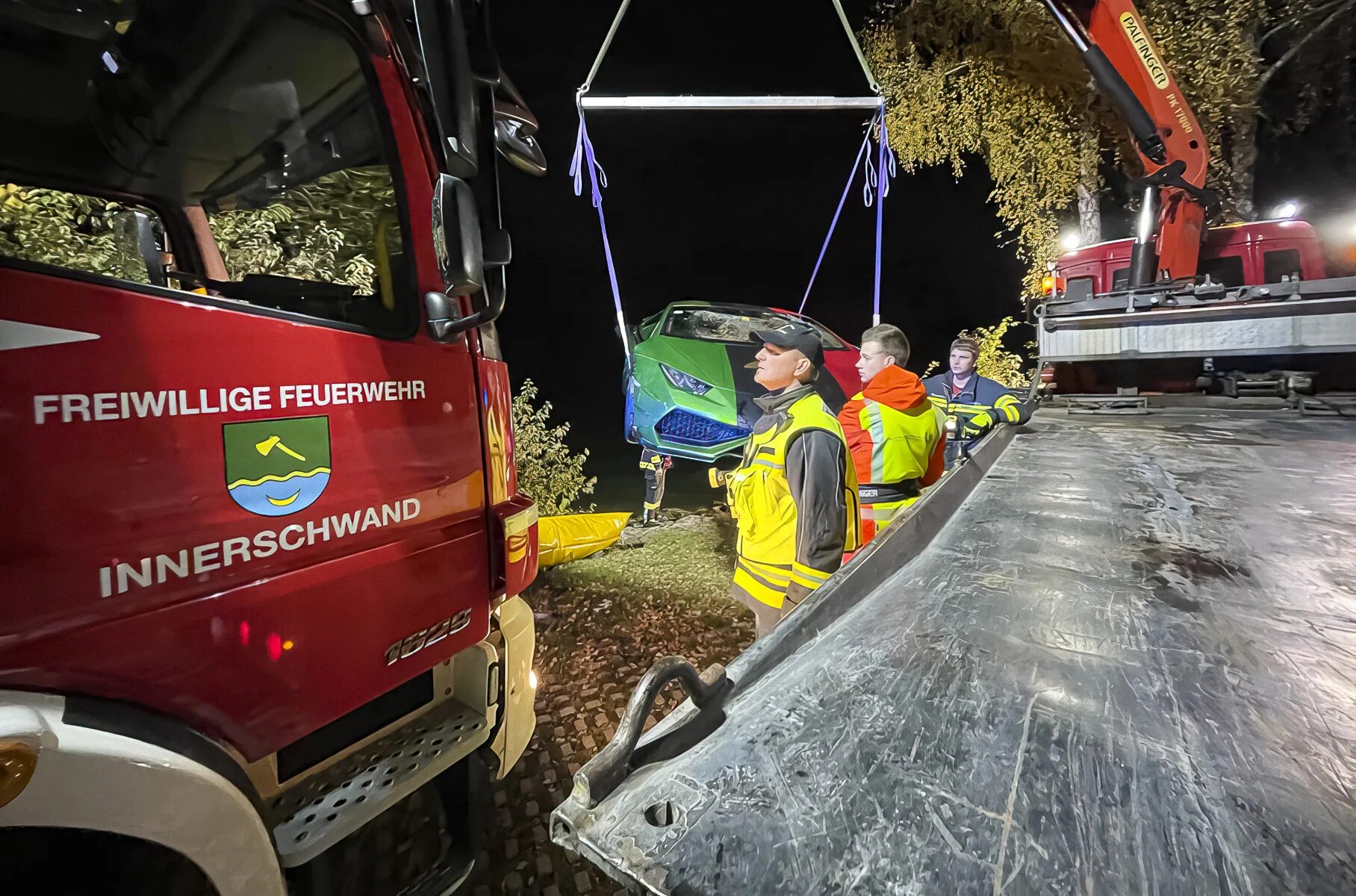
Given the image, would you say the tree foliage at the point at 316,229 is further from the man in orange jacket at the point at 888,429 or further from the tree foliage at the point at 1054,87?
the tree foliage at the point at 1054,87

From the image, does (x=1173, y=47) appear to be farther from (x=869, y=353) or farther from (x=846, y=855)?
(x=846, y=855)

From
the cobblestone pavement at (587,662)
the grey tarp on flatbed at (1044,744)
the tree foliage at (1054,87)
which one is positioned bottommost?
the cobblestone pavement at (587,662)

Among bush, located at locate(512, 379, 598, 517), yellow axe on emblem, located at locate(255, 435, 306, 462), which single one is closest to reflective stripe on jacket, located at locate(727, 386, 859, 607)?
yellow axe on emblem, located at locate(255, 435, 306, 462)

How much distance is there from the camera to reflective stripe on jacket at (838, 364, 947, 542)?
106 inches

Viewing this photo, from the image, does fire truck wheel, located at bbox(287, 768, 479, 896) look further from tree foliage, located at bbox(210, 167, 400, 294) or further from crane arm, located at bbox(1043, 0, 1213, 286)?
crane arm, located at bbox(1043, 0, 1213, 286)

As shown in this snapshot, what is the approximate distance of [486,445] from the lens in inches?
56.9

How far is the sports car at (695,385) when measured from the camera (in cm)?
452

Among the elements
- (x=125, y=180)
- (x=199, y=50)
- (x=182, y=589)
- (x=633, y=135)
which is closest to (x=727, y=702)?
(x=182, y=589)

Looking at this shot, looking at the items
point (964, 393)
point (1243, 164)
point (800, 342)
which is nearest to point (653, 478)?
point (964, 393)

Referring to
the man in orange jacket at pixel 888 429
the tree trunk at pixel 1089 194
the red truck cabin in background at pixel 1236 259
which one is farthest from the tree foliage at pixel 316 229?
the tree trunk at pixel 1089 194

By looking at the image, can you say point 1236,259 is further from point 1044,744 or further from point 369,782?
point 369,782

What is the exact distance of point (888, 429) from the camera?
2.73 m

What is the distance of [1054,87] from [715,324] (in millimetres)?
5718

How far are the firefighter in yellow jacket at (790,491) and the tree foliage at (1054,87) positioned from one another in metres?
6.91
